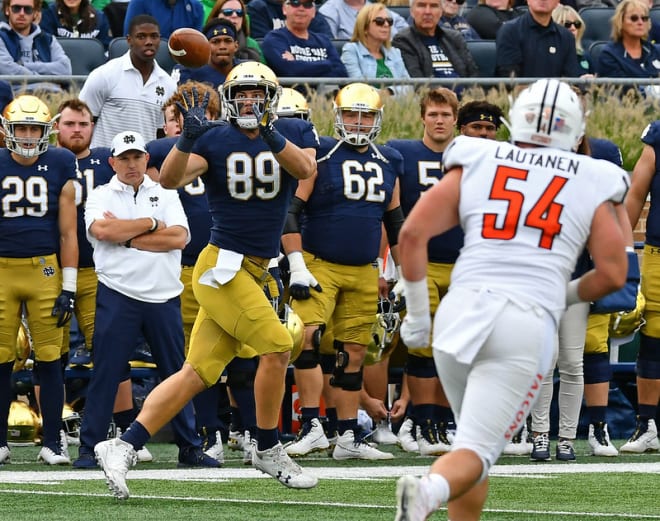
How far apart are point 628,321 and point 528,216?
429 cm

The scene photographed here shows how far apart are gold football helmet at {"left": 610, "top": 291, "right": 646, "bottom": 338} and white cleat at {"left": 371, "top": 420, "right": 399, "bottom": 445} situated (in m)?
1.42

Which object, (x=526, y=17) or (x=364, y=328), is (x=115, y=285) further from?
(x=526, y=17)

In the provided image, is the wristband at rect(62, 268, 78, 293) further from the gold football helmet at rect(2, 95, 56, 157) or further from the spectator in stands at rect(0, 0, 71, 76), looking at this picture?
the spectator in stands at rect(0, 0, 71, 76)

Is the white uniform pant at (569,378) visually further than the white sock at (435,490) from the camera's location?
Yes

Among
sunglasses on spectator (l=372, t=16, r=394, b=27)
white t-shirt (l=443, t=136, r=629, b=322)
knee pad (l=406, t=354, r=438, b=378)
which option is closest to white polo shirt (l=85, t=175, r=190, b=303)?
knee pad (l=406, t=354, r=438, b=378)

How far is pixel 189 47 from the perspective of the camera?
28.5 feet

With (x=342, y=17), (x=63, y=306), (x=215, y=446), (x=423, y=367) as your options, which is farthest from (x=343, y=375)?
(x=342, y=17)

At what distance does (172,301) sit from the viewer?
741 cm

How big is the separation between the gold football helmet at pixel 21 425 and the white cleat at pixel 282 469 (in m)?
2.87

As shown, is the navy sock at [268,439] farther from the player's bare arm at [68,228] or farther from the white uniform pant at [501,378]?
the white uniform pant at [501,378]

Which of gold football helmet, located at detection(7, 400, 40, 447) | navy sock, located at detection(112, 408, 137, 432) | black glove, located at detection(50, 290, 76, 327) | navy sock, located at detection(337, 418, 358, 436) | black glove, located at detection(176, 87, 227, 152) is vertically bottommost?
gold football helmet, located at detection(7, 400, 40, 447)

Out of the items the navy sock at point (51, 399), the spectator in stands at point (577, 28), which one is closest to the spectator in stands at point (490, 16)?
the spectator in stands at point (577, 28)

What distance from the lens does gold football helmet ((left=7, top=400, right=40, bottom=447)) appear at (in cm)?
866

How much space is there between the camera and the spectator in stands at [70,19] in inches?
437
